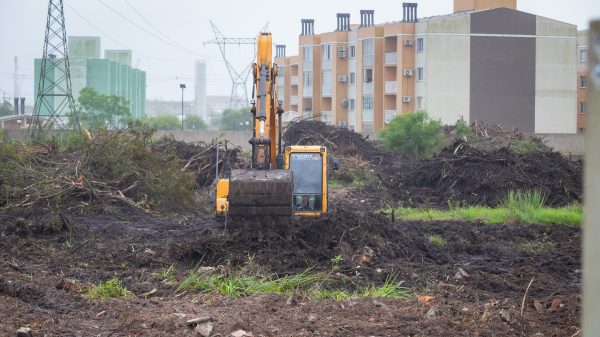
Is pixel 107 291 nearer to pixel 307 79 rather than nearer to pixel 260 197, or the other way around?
pixel 260 197

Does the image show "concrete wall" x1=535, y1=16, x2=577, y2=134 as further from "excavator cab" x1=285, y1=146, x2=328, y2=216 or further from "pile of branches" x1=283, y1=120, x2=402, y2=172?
"excavator cab" x1=285, y1=146, x2=328, y2=216

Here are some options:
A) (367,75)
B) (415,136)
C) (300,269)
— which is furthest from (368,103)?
(300,269)

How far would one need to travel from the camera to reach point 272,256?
51.9 feet

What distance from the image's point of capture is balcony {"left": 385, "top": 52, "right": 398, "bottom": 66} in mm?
68562

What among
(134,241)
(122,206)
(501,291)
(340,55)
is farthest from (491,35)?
(501,291)

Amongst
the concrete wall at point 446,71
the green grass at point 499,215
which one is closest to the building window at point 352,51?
the concrete wall at point 446,71

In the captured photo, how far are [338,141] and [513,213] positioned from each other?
17.2 metres

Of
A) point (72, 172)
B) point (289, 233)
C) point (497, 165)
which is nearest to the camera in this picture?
point (289, 233)

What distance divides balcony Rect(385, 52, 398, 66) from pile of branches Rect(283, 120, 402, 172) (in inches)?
1013

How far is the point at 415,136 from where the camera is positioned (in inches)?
1780

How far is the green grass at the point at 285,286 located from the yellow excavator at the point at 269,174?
325 cm

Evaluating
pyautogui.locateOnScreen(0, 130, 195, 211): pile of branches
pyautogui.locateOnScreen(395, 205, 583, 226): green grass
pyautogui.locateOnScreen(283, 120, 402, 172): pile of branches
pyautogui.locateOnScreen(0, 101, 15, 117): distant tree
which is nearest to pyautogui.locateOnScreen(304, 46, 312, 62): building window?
pyautogui.locateOnScreen(283, 120, 402, 172): pile of branches

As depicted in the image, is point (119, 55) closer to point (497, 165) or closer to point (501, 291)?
point (497, 165)

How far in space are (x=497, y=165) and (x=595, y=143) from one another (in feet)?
97.3
